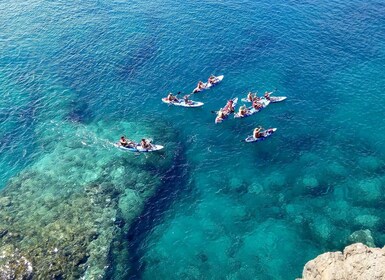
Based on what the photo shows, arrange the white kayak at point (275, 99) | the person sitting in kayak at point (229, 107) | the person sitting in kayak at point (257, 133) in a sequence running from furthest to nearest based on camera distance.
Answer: the white kayak at point (275, 99) < the person sitting in kayak at point (229, 107) < the person sitting in kayak at point (257, 133)

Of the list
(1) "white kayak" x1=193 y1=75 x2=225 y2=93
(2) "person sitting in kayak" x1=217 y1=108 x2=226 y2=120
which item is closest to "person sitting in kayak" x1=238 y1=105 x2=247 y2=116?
(2) "person sitting in kayak" x1=217 y1=108 x2=226 y2=120

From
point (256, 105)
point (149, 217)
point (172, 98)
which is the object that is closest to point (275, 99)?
point (256, 105)

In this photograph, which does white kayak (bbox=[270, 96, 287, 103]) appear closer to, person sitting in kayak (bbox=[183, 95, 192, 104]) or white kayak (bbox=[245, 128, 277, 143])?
white kayak (bbox=[245, 128, 277, 143])

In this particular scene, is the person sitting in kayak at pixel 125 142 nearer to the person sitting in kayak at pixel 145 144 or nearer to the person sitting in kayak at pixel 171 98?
the person sitting in kayak at pixel 145 144

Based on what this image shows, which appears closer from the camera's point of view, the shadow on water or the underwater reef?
the shadow on water

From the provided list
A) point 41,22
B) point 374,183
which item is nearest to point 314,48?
point 374,183

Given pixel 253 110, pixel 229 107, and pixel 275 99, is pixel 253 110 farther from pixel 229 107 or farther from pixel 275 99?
pixel 275 99

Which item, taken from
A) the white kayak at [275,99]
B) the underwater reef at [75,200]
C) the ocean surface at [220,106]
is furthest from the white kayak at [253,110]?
the underwater reef at [75,200]

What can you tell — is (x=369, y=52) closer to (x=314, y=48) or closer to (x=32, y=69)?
(x=314, y=48)
